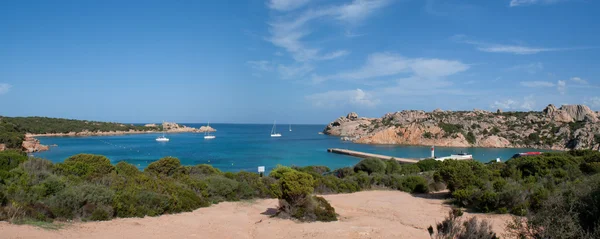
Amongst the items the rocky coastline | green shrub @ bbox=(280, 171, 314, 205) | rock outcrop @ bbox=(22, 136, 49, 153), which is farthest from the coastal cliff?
green shrub @ bbox=(280, 171, 314, 205)

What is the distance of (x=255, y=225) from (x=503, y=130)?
282 feet

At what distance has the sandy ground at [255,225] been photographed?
915cm

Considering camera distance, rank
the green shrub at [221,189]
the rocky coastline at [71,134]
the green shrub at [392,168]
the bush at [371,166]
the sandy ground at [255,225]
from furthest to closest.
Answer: the rocky coastline at [71,134], the bush at [371,166], the green shrub at [392,168], the green shrub at [221,189], the sandy ground at [255,225]

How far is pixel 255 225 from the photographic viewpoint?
11211mm

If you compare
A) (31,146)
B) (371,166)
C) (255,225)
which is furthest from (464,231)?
(31,146)

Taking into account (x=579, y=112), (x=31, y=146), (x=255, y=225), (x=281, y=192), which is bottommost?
(x=31, y=146)

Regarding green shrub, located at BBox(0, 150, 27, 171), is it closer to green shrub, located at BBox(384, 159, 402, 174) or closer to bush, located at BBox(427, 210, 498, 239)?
bush, located at BBox(427, 210, 498, 239)

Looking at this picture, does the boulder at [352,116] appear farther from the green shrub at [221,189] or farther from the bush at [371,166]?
the green shrub at [221,189]

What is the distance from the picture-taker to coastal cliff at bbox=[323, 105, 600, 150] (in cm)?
7400

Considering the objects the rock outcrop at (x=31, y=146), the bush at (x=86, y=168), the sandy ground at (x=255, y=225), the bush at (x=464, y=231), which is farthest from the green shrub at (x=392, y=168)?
the rock outcrop at (x=31, y=146)

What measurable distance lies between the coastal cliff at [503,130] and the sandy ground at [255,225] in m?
70.5

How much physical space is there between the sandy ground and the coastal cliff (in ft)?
231

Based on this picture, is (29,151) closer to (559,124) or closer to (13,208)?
(13,208)

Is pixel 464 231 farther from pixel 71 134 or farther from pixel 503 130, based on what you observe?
pixel 71 134
